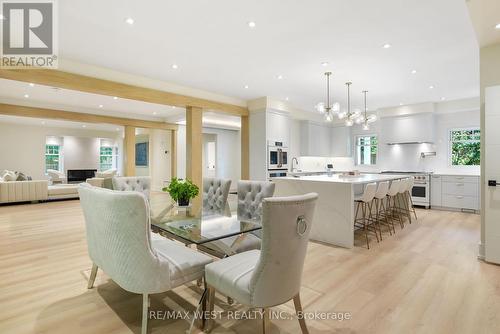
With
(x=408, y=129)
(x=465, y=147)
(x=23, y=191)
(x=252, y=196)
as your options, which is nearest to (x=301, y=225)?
(x=252, y=196)

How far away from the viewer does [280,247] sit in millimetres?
1465

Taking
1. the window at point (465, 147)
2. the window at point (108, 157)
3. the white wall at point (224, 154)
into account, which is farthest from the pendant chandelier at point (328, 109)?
the window at point (108, 157)

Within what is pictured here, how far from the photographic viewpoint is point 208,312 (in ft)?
6.06

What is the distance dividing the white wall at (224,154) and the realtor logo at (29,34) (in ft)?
19.6

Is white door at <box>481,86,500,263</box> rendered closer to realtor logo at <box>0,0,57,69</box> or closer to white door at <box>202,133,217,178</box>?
realtor logo at <box>0,0,57,69</box>

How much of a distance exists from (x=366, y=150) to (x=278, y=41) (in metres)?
6.12

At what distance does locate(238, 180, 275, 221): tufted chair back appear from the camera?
283cm

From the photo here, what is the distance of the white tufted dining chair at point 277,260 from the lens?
142cm

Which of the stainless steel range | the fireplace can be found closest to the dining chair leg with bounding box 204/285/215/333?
the stainless steel range

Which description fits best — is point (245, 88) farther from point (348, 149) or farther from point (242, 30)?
point (348, 149)

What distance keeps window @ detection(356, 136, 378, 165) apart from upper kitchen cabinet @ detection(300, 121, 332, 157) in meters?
0.97

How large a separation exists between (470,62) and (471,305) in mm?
3785

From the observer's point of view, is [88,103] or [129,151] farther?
[129,151]

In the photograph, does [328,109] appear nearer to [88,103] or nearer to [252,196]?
[252,196]
